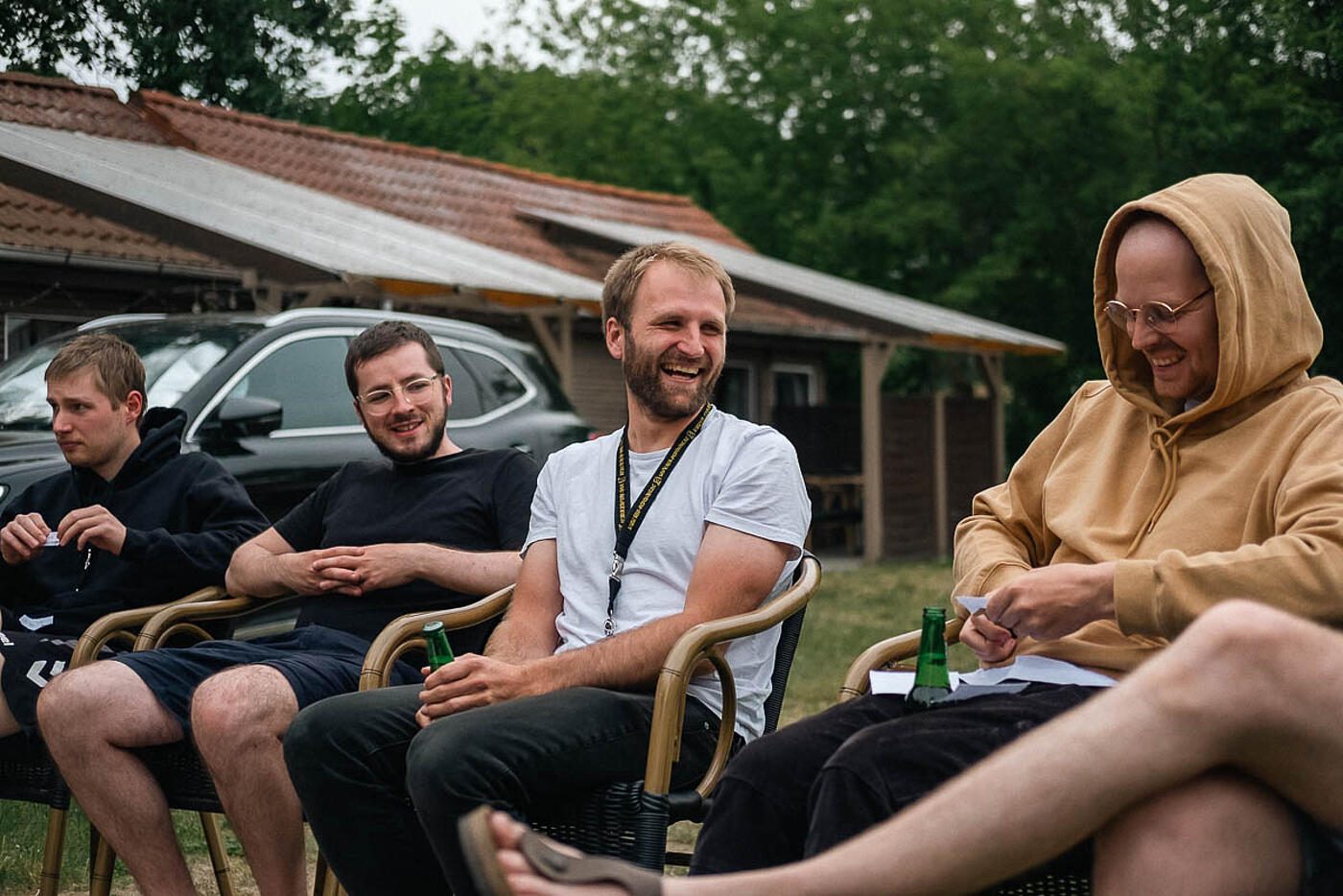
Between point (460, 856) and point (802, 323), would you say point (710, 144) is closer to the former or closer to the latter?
point (802, 323)

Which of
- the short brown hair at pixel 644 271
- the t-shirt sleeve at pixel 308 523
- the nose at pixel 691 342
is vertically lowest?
the t-shirt sleeve at pixel 308 523

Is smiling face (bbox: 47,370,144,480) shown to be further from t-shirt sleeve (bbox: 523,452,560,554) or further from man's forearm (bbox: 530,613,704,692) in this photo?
man's forearm (bbox: 530,613,704,692)

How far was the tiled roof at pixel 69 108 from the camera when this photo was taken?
1130 centimetres

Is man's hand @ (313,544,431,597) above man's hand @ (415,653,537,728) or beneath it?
above

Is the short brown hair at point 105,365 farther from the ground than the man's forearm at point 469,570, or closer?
farther from the ground

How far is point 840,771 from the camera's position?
2.50 meters

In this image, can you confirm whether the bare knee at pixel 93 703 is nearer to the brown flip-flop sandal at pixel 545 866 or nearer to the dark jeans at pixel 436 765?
the dark jeans at pixel 436 765

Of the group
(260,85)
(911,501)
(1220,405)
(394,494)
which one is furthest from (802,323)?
(1220,405)

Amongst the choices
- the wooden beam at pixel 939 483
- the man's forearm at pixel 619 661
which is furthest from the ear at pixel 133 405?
the wooden beam at pixel 939 483

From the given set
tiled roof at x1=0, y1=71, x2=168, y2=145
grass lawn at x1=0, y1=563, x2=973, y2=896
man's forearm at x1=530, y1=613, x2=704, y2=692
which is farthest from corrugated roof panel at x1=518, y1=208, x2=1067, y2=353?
man's forearm at x1=530, y1=613, x2=704, y2=692

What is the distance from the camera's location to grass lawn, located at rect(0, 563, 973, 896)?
4723 mm

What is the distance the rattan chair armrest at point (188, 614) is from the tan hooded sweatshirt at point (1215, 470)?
200 cm

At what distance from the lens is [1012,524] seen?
3.27 m

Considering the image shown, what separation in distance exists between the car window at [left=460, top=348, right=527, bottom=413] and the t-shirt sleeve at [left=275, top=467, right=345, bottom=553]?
3564 mm
